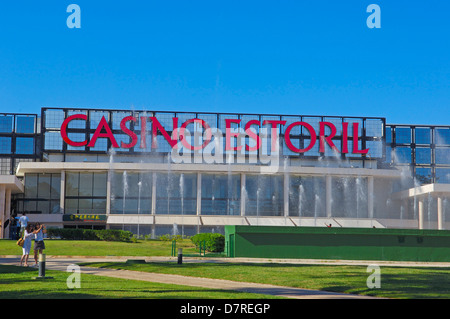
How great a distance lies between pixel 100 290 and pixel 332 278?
8.19 meters

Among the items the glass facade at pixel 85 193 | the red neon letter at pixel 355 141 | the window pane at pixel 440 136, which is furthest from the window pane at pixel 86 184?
the window pane at pixel 440 136

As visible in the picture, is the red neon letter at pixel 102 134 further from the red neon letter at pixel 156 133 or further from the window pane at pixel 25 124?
the window pane at pixel 25 124

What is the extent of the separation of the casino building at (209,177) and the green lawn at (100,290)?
41251 millimetres

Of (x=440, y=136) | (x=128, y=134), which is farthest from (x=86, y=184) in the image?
(x=440, y=136)

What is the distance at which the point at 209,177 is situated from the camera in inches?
2559

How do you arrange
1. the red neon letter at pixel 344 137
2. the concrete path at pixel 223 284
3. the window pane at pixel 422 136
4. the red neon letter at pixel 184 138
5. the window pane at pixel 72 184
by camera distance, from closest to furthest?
the concrete path at pixel 223 284 → the window pane at pixel 72 184 → the red neon letter at pixel 184 138 → the red neon letter at pixel 344 137 → the window pane at pixel 422 136

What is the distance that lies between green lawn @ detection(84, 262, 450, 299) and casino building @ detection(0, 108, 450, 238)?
37894 millimetres

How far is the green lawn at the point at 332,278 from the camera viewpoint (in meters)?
16.5

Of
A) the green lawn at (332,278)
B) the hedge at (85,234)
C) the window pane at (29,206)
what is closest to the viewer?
the green lawn at (332,278)

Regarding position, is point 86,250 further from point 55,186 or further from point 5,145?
point 5,145

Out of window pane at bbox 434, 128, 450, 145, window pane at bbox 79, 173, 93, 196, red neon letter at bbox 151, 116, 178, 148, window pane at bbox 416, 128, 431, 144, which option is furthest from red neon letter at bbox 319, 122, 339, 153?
window pane at bbox 79, 173, 93, 196

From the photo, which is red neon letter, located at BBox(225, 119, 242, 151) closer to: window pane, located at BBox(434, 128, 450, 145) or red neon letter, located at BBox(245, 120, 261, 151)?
red neon letter, located at BBox(245, 120, 261, 151)

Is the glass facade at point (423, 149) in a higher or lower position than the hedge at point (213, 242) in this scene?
higher
